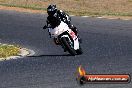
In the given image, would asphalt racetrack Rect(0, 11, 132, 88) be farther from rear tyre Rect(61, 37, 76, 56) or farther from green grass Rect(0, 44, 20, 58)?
green grass Rect(0, 44, 20, 58)

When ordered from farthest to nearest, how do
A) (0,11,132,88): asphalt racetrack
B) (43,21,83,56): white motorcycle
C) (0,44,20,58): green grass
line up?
(43,21,83,56): white motorcycle
(0,44,20,58): green grass
(0,11,132,88): asphalt racetrack

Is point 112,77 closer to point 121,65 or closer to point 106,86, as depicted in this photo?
point 106,86

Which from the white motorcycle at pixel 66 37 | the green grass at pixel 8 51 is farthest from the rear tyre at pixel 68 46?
the green grass at pixel 8 51

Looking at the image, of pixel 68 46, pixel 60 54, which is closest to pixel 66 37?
pixel 68 46

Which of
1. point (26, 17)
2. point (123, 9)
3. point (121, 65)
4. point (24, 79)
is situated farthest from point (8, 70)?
point (123, 9)

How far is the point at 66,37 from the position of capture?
18.9 m

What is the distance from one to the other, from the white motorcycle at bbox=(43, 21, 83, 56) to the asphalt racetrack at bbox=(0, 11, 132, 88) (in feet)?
0.97

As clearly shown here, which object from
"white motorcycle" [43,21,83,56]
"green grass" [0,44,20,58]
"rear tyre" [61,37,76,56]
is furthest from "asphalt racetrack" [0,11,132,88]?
"green grass" [0,44,20,58]

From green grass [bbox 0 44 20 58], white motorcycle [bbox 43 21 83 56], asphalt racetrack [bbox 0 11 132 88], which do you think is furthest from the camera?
white motorcycle [bbox 43 21 83 56]

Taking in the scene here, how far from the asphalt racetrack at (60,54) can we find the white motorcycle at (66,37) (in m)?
0.30

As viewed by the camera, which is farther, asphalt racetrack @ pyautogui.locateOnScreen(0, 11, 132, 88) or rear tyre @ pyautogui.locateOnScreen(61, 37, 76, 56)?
rear tyre @ pyautogui.locateOnScreen(61, 37, 76, 56)

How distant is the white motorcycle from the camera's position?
18.7 meters

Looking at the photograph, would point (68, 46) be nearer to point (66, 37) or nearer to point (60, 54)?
point (66, 37)

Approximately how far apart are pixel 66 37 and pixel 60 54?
668mm
